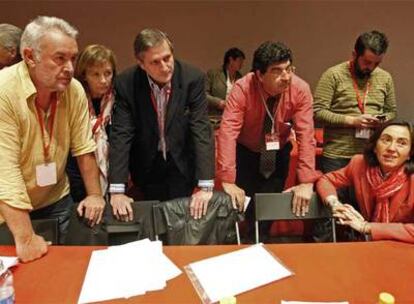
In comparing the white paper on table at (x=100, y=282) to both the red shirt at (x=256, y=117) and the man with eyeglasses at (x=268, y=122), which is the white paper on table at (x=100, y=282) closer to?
the man with eyeglasses at (x=268, y=122)

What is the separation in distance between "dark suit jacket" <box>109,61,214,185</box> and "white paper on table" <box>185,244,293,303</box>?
0.66 m

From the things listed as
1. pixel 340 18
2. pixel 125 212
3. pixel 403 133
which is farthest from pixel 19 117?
pixel 340 18

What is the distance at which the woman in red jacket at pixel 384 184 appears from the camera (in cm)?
211

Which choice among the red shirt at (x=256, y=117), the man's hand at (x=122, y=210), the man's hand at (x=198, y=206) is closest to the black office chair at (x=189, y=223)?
the man's hand at (x=198, y=206)

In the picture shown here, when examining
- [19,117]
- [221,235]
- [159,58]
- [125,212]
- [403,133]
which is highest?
[159,58]

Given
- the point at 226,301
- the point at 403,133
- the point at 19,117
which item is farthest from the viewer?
the point at 403,133

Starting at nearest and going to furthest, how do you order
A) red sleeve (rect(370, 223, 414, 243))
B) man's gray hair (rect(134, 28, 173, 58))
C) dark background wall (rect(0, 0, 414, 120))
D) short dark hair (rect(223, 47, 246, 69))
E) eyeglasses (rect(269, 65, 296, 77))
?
1. red sleeve (rect(370, 223, 414, 243))
2. man's gray hair (rect(134, 28, 173, 58))
3. eyeglasses (rect(269, 65, 296, 77))
4. short dark hair (rect(223, 47, 246, 69))
5. dark background wall (rect(0, 0, 414, 120))

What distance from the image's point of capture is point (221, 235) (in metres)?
2.17

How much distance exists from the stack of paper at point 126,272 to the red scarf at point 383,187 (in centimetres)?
120

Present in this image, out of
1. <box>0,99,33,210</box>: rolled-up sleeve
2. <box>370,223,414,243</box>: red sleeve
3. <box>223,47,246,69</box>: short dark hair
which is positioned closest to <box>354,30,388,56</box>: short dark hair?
<box>370,223,414,243</box>: red sleeve

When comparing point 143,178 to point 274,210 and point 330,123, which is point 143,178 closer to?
point 274,210

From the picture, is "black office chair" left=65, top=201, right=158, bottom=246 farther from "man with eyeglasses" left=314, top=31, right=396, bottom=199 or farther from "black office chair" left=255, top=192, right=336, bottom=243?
"man with eyeglasses" left=314, top=31, right=396, bottom=199

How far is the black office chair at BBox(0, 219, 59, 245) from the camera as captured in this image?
187 cm

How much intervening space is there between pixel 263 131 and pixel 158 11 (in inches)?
154
